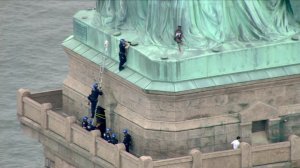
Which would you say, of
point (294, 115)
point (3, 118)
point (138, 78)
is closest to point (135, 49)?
point (138, 78)

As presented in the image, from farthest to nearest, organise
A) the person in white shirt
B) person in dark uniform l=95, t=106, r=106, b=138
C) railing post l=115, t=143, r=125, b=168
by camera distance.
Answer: person in dark uniform l=95, t=106, r=106, b=138, the person in white shirt, railing post l=115, t=143, r=125, b=168

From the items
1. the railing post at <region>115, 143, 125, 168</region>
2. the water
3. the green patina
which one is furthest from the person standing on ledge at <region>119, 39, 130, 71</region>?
the water

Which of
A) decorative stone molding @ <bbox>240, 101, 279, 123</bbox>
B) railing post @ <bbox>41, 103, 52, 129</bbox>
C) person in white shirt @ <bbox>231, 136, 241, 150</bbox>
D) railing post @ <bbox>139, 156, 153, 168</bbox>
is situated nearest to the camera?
railing post @ <bbox>139, 156, 153, 168</bbox>

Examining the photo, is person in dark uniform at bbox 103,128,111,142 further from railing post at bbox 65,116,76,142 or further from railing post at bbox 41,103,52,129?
railing post at bbox 41,103,52,129

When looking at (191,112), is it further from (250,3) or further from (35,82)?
(35,82)

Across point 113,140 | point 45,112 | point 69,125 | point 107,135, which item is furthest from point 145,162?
point 45,112

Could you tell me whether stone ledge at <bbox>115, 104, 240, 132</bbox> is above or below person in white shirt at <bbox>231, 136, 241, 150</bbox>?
above

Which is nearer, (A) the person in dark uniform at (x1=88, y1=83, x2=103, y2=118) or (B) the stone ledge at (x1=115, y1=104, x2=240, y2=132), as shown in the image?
(B) the stone ledge at (x1=115, y1=104, x2=240, y2=132)

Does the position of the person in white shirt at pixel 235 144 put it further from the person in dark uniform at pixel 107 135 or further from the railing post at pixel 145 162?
the person in dark uniform at pixel 107 135
